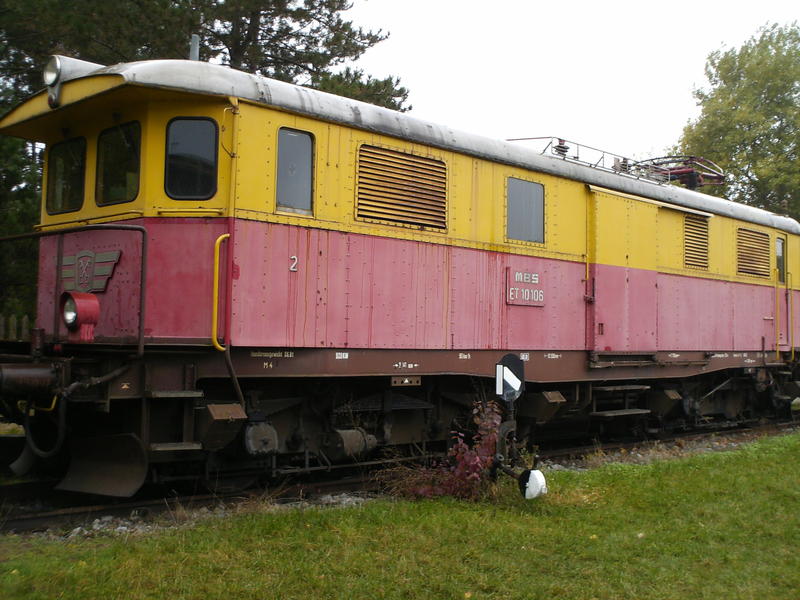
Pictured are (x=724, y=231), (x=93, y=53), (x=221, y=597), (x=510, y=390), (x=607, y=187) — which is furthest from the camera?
(x=93, y=53)

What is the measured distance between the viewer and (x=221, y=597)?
15.2 feet

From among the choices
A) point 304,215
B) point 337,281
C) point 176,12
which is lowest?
point 337,281

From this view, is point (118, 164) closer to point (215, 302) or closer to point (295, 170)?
point (295, 170)

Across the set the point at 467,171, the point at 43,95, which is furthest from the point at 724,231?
the point at 43,95

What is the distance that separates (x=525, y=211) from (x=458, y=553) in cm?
544

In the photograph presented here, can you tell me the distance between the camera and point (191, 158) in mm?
7191

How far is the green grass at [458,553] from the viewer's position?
4.85 meters

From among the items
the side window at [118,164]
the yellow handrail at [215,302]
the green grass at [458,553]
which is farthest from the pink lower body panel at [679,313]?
the side window at [118,164]

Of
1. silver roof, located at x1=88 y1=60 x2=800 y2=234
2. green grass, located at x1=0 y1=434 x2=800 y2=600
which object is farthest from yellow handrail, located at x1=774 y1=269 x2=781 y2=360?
green grass, located at x1=0 y1=434 x2=800 y2=600

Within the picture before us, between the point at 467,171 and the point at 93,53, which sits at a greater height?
the point at 93,53

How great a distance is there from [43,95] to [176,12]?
8.96 meters

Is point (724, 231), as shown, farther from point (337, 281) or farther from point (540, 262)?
point (337, 281)

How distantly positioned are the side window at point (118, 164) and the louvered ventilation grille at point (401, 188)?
7.23 feet

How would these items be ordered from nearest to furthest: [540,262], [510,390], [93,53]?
[510,390]
[540,262]
[93,53]
